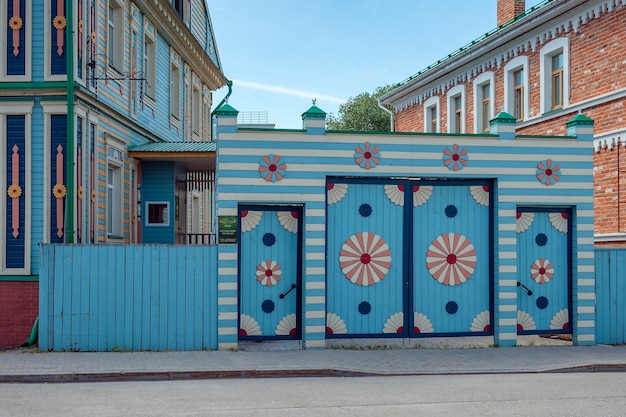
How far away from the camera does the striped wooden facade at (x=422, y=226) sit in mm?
12758

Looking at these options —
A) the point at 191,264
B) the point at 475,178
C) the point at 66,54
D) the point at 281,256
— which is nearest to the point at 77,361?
the point at 191,264

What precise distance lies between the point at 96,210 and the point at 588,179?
28.8 ft

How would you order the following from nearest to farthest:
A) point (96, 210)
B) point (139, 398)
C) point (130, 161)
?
point (139, 398)
point (96, 210)
point (130, 161)

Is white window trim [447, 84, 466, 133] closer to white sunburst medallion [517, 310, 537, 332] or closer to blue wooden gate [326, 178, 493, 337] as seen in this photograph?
blue wooden gate [326, 178, 493, 337]

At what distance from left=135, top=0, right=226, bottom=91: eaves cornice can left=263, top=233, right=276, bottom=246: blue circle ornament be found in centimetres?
763

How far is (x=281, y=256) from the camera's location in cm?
1305

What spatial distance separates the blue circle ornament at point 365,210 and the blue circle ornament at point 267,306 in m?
2.05

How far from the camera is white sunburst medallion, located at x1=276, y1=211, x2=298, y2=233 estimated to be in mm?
13073

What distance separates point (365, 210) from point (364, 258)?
781 millimetres

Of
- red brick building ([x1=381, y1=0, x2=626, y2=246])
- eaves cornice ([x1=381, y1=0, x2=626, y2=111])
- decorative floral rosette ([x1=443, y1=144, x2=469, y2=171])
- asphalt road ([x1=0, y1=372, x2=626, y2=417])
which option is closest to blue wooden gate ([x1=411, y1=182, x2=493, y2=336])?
decorative floral rosette ([x1=443, y1=144, x2=469, y2=171])

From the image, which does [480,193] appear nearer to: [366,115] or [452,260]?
[452,260]

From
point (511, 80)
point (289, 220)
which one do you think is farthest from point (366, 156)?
point (511, 80)

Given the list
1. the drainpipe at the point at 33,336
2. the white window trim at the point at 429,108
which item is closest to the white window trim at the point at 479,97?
the white window trim at the point at 429,108

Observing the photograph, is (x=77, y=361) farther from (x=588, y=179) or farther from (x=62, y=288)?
(x=588, y=179)
